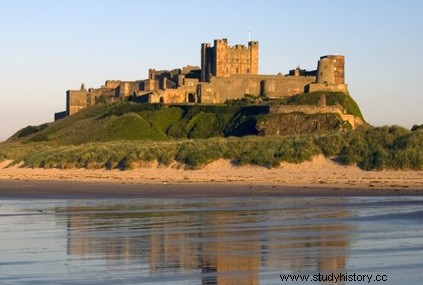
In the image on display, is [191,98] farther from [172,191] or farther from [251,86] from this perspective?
[172,191]

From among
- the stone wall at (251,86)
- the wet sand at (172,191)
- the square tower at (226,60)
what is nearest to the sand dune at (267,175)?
the wet sand at (172,191)

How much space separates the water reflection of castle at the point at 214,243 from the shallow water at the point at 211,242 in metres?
0.02

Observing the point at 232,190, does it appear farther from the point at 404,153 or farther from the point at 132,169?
the point at 132,169

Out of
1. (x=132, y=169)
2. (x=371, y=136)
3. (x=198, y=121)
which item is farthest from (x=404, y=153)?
(x=198, y=121)

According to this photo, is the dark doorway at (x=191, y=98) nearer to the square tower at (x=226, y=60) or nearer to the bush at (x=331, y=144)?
the square tower at (x=226, y=60)

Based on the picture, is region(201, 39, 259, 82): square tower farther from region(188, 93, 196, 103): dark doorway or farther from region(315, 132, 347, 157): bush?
region(315, 132, 347, 157): bush

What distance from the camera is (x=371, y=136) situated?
1323 inches

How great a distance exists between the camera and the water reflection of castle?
11570mm

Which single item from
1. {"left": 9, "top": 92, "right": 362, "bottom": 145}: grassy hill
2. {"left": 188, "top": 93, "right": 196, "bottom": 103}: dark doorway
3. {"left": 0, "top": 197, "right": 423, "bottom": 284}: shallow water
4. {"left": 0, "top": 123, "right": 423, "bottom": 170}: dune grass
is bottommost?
{"left": 0, "top": 197, "right": 423, "bottom": 284}: shallow water

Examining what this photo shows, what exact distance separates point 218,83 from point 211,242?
5377 centimetres

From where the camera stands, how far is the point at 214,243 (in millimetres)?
13977

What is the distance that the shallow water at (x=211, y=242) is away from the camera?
1107 cm

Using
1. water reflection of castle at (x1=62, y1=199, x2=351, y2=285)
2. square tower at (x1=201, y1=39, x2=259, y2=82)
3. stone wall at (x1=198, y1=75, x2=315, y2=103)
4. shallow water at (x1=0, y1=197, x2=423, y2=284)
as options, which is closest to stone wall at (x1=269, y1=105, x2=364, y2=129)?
stone wall at (x1=198, y1=75, x2=315, y2=103)

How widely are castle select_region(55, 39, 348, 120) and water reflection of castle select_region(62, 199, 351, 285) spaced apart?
158 feet
